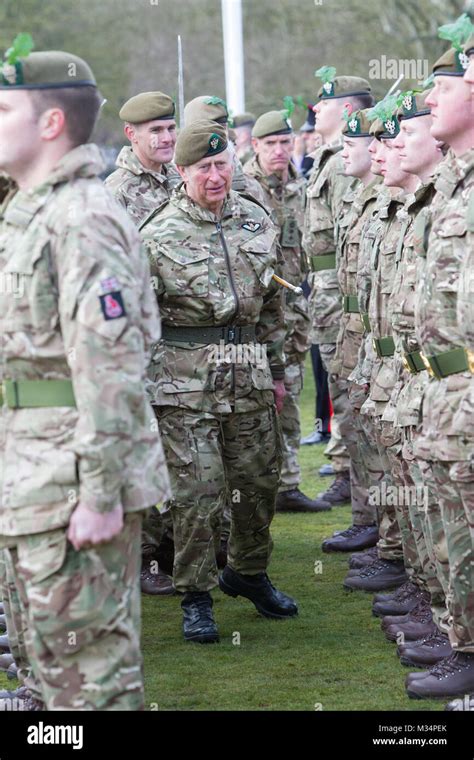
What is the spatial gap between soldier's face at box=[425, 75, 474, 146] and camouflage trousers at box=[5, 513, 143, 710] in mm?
1977

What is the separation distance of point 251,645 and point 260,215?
2.05m

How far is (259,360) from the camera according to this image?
257 inches

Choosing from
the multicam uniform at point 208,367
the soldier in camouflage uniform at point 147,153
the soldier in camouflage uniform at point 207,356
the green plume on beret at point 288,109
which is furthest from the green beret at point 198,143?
the green plume on beret at point 288,109

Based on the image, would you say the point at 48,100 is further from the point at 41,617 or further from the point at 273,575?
the point at 273,575

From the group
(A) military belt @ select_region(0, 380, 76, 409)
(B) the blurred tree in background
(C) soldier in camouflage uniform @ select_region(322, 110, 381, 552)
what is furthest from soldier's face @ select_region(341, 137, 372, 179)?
(B) the blurred tree in background

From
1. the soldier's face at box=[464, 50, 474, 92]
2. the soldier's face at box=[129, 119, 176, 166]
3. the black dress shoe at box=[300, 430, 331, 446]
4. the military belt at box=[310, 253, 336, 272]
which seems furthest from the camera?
the black dress shoe at box=[300, 430, 331, 446]

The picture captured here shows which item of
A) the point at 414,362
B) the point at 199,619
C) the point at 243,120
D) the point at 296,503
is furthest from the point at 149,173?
the point at 243,120

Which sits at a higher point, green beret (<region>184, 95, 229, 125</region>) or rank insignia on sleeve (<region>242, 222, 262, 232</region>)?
green beret (<region>184, 95, 229, 125</region>)

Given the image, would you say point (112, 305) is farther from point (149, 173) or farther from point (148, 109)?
point (148, 109)

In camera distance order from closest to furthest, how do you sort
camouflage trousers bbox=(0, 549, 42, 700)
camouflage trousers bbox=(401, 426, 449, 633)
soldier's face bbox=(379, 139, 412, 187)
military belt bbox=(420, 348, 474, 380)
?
camouflage trousers bbox=(0, 549, 42, 700) < military belt bbox=(420, 348, 474, 380) < camouflage trousers bbox=(401, 426, 449, 633) < soldier's face bbox=(379, 139, 412, 187)

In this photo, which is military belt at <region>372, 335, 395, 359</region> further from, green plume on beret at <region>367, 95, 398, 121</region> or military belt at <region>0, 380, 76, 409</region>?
military belt at <region>0, 380, 76, 409</region>

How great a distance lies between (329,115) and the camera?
9367mm

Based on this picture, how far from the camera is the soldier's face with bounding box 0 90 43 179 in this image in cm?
396
